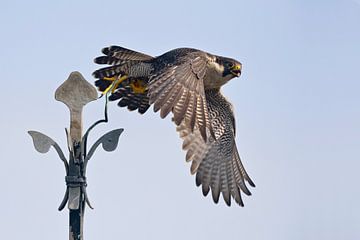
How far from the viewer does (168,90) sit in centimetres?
684

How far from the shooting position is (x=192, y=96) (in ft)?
23.1

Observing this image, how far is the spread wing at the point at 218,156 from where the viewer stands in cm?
835

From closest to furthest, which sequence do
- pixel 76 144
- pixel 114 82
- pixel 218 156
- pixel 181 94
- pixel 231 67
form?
pixel 76 144, pixel 181 94, pixel 114 82, pixel 231 67, pixel 218 156

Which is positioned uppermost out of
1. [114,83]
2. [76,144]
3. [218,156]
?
[114,83]

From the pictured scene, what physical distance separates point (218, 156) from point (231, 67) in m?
0.96

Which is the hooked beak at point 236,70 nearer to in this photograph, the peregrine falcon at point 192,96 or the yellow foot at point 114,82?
the peregrine falcon at point 192,96

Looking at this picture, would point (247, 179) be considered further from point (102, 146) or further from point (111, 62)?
point (102, 146)

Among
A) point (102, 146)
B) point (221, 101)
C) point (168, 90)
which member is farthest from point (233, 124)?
point (102, 146)

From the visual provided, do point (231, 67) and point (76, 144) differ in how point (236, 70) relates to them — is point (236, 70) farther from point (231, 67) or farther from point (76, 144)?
point (76, 144)

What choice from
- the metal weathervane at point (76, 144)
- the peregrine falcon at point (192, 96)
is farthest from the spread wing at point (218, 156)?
the metal weathervane at point (76, 144)

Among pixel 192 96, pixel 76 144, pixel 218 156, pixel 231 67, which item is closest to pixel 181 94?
pixel 192 96

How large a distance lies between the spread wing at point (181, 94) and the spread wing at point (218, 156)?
3.11 ft

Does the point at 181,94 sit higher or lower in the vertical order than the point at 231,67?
lower

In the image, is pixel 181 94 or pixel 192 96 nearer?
pixel 181 94
